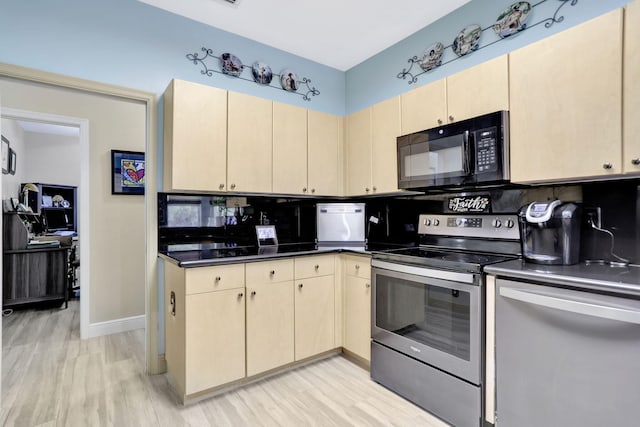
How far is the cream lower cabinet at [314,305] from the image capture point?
2363mm

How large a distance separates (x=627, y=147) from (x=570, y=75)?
421 millimetres

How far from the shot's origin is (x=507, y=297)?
153 centimetres

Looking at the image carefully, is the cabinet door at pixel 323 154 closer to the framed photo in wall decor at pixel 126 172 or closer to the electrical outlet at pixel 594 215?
the electrical outlet at pixel 594 215

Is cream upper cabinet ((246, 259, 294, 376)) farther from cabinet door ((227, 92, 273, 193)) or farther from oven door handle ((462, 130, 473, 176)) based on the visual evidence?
oven door handle ((462, 130, 473, 176))

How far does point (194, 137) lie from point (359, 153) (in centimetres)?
130

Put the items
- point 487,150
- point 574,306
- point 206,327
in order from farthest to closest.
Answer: point 206,327, point 487,150, point 574,306

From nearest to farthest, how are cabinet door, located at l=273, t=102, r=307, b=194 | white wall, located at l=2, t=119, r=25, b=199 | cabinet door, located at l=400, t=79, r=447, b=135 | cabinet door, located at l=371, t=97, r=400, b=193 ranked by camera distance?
cabinet door, located at l=400, t=79, r=447, b=135, cabinet door, located at l=371, t=97, r=400, b=193, cabinet door, located at l=273, t=102, r=307, b=194, white wall, located at l=2, t=119, r=25, b=199

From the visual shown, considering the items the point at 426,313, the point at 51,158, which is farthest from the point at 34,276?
the point at 426,313

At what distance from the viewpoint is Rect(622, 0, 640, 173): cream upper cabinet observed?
4.44 feet

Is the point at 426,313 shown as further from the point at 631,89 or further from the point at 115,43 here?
the point at 115,43

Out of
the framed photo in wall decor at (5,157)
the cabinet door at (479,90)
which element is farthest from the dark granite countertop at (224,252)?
the framed photo in wall decor at (5,157)

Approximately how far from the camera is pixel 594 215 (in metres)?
1.70

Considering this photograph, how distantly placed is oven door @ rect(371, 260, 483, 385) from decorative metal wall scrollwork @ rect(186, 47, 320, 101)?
1.77 metres

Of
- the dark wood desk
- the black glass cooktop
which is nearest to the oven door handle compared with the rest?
the black glass cooktop
